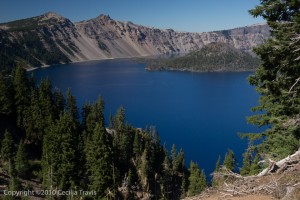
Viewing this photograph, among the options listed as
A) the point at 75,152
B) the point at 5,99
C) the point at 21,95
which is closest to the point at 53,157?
the point at 75,152

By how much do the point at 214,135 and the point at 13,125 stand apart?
274ft

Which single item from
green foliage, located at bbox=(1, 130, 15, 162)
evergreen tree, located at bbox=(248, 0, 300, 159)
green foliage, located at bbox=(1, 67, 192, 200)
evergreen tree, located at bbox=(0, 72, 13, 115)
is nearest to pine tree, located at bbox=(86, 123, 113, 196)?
green foliage, located at bbox=(1, 67, 192, 200)

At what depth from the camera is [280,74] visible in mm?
19375

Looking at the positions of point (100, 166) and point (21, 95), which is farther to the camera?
point (21, 95)

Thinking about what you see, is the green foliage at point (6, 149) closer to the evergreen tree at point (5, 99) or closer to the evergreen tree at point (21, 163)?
the evergreen tree at point (21, 163)

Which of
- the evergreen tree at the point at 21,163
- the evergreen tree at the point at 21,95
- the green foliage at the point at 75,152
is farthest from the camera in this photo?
the evergreen tree at the point at 21,95

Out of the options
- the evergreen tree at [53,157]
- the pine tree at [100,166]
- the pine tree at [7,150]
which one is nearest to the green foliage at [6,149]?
the pine tree at [7,150]

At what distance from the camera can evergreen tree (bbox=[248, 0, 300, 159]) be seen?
1484 cm

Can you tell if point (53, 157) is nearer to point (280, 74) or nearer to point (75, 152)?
point (75, 152)

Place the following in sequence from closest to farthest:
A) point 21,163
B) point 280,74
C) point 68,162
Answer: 1. point 280,74
2. point 68,162
3. point 21,163

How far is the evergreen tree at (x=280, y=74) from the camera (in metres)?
14.8

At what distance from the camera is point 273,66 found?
58.4 ft

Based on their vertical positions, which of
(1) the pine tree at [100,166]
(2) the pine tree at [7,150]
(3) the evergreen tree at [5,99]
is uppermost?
(3) the evergreen tree at [5,99]

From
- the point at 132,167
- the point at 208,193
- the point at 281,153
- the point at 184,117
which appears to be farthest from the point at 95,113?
the point at 184,117
